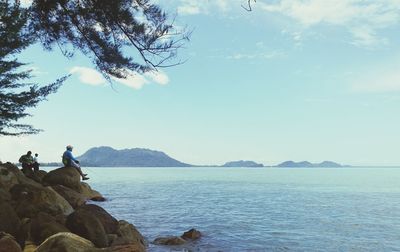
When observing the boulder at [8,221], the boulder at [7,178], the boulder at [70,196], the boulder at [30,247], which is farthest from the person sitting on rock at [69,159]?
the boulder at [8,221]

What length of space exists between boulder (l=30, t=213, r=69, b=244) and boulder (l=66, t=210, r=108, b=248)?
1.28 ft

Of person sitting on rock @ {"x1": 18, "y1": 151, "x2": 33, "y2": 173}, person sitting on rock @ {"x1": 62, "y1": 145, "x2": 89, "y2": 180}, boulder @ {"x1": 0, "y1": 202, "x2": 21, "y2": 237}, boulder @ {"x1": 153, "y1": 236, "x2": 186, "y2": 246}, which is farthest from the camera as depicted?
person sitting on rock @ {"x1": 18, "y1": 151, "x2": 33, "y2": 173}

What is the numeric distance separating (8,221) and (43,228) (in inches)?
47.7

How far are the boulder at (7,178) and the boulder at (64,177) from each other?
5920 millimetres

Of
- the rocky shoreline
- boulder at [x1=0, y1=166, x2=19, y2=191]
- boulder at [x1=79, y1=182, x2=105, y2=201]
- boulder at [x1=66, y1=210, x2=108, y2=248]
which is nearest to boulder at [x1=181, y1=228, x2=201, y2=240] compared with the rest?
the rocky shoreline

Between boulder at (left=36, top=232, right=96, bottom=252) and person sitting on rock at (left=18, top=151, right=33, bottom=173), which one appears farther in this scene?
person sitting on rock at (left=18, top=151, right=33, bottom=173)

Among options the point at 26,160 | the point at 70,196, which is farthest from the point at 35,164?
the point at 70,196

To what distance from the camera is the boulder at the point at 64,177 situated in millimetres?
24406

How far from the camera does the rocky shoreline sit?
32.3ft

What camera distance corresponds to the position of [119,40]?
10.1 m

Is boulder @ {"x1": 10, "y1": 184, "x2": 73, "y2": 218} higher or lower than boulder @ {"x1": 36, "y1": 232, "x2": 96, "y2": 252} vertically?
higher

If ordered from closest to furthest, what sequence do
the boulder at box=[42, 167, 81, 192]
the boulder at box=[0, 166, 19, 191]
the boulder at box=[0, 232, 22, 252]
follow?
the boulder at box=[0, 232, 22, 252] < the boulder at box=[0, 166, 19, 191] < the boulder at box=[42, 167, 81, 192]

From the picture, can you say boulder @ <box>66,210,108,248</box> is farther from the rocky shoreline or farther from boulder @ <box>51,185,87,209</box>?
boulder @ <box>51,185,87,209</box>

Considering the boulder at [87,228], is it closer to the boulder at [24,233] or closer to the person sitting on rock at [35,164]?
the boulder at [24,233]
